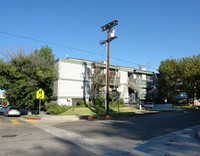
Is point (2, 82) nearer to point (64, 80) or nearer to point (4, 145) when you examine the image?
point (64, 80)

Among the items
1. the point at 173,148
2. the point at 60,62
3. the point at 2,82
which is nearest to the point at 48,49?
the point at 60,62

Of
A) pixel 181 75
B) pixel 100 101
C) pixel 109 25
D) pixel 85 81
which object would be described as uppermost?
pixel 109 25

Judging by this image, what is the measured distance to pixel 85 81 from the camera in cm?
3023

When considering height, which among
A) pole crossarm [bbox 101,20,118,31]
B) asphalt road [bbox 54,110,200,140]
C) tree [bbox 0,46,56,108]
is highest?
pole crossarm [bbox 101,20,118,31]

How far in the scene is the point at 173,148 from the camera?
21.5ft

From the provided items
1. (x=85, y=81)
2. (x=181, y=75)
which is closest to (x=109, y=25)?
(x=85, y=81)

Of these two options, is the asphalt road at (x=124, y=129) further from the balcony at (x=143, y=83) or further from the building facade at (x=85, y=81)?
the balcony at (x=143, y=83)

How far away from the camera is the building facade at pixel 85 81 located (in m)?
27.8

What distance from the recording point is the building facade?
27.8 metres

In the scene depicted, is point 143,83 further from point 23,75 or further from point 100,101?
point 23,75

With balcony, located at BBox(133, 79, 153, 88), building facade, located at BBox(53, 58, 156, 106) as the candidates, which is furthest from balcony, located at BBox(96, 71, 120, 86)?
balcony, located at BBox(133, 79, 153, 88)

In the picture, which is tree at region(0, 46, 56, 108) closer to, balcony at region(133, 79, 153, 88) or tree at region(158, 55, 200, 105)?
balcony at region(133, 79, 153, 88)

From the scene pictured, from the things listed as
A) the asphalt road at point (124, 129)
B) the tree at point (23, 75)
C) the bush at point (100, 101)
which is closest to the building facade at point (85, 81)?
the bush at point (100, 101)

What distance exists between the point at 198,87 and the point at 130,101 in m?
13.2
